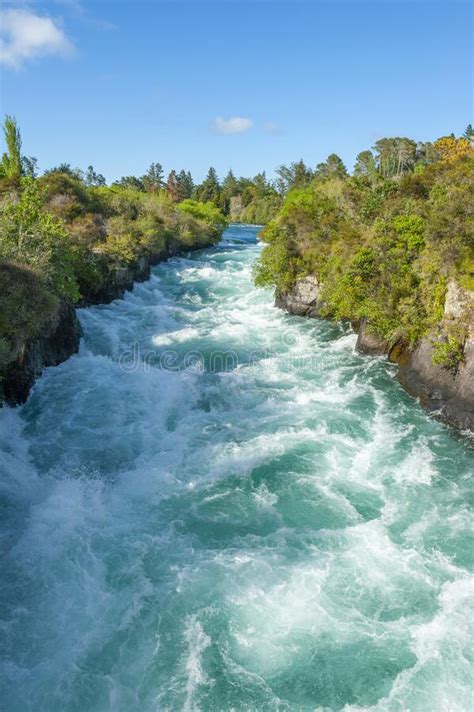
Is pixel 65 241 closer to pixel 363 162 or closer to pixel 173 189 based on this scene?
pixel 363 162

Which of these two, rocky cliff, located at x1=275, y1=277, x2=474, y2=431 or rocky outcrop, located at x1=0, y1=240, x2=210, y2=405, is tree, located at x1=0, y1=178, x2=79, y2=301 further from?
rocky cliff, located at x1=275, y1=277, x2=474, y2=431

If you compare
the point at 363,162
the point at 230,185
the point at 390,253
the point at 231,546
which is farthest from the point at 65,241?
the point at 230,185

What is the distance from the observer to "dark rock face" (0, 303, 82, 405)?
18.7 m

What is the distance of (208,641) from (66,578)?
150 inches

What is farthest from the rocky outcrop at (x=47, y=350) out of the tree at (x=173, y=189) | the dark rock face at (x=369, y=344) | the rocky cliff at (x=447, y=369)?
the tree at (x=173, y=189)

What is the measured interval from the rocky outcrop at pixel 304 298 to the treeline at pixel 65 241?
1289 centimetres

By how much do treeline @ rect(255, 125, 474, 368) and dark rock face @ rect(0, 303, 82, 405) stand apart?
47.1 feet

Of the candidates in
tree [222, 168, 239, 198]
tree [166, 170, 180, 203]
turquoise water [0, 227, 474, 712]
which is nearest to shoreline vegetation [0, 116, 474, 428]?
turquoise water [0, 227, 474, 712]

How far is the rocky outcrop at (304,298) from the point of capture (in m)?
33.1

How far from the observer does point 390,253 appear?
24984 mm

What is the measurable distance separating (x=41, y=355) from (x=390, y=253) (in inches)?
703

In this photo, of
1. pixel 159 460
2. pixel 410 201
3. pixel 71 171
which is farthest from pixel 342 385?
pixel 71 171

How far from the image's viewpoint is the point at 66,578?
11.7m

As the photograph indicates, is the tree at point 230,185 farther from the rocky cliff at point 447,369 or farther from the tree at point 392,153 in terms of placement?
the rocky cliff at point 447,369
